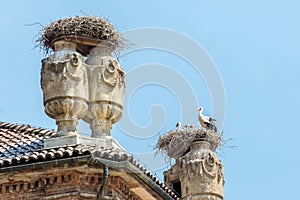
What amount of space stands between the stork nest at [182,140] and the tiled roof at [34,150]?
4222mm

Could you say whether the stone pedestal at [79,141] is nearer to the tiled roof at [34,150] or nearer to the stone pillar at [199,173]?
the tiled roof at [34,150]

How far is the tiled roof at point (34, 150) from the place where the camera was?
49.7 feet

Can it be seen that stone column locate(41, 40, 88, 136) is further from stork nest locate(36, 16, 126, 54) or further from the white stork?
the white stork

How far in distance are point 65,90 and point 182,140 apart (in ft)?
21.1

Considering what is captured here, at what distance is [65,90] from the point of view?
16.0 meters

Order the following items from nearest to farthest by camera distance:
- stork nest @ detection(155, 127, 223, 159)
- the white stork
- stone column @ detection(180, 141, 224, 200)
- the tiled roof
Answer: the tiled roof < stone column @ detection(180, 141, 224, 200) < stork nest @ detection(155, 127, 223, 159) < the white stork

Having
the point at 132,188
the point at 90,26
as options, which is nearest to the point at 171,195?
the point at 132,188

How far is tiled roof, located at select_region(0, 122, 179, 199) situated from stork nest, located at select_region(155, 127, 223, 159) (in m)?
4.22

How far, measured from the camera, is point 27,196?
604 inches

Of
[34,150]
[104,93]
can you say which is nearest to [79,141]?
[34,150]

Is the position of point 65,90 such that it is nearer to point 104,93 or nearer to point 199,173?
point 104,93

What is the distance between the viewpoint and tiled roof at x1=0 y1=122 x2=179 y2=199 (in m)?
15.1

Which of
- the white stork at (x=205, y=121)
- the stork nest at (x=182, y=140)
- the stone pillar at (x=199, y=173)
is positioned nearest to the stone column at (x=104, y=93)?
the stone pillar at (x=199, y=173)

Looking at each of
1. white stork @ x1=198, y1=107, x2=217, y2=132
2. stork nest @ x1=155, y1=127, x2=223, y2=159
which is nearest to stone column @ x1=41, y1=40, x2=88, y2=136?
stork nest @ x1=155, y1=127, x2=223, y2=159
